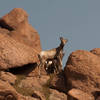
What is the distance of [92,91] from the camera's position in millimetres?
21922

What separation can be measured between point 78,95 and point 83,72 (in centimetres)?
305

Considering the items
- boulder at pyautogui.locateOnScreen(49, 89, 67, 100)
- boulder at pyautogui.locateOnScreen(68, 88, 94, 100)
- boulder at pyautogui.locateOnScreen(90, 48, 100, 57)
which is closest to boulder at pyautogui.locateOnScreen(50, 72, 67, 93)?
boulder at pyautogui.locateOnScreen(49, 89, 67, 100)

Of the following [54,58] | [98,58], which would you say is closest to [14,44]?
[54,58]

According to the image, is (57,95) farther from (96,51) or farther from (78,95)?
(96,51)

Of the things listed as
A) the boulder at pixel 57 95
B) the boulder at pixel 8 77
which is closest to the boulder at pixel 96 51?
the boulder at pixel 57 95

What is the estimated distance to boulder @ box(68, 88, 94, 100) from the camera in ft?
64.8

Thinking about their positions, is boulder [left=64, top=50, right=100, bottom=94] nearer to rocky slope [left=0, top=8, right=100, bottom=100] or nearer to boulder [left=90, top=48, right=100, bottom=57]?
rocky slope [left=0, top=8, right=100, bottom=100]

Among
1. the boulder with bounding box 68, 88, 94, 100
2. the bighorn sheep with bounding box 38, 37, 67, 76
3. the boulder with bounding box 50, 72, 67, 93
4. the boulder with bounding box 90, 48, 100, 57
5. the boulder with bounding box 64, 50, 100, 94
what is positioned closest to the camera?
the boulder with bounding box 68, 88, 94, 100

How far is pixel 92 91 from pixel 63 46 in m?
7.16

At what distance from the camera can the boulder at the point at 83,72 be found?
22391 millimetres

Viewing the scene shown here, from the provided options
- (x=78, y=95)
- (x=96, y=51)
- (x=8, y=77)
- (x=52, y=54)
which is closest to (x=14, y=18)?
(x=52, y=54)

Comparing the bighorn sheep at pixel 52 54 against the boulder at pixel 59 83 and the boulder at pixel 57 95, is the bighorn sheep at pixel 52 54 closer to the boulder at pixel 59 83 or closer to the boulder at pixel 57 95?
the boulder at pixel 59 83

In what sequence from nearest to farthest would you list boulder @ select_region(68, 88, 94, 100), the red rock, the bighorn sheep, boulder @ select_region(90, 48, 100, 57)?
boulder @ select_region(68, 88, 94, 100), boulder @ select_region(90, 48, 100, 57), the bighorn sheep, the red rock

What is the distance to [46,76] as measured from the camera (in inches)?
1021
